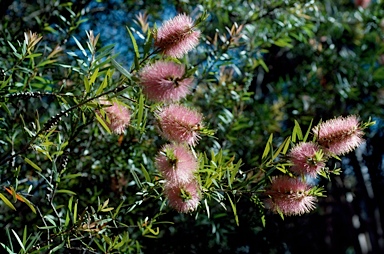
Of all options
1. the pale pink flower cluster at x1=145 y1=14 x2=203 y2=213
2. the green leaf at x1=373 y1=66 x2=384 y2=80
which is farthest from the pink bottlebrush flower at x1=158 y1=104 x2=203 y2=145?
the green leaf at x1=373 y1=66 x2=384 y2=80

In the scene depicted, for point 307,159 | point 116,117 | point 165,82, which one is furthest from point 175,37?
point 307,159

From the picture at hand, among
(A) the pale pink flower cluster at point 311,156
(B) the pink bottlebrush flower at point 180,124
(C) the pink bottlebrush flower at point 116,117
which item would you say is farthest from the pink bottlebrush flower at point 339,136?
(C) the pink bottlebrush flower at point 116,117

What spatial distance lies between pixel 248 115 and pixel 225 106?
1.69ft

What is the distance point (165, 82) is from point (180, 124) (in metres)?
0.09

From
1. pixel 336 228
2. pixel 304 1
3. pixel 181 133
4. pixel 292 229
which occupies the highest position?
pixel 181 133

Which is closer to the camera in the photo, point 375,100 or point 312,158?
point 312,158

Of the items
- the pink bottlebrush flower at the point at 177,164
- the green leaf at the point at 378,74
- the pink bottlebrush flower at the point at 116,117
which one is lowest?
the green leaf at the point at 378,74

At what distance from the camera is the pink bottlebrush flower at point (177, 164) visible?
870 mm

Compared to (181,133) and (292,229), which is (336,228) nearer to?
(292,229)

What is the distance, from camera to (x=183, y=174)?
2.86 ft

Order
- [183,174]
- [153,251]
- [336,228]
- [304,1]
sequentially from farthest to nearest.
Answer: [336,228]
[304,1]
[153,251]
[183,174]

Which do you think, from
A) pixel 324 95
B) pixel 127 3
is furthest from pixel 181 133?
Result: pixel 324 95

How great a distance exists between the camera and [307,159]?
0.92m

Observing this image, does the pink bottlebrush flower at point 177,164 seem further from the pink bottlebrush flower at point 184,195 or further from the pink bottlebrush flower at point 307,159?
the pink bottlebrush flower at point 307,159
